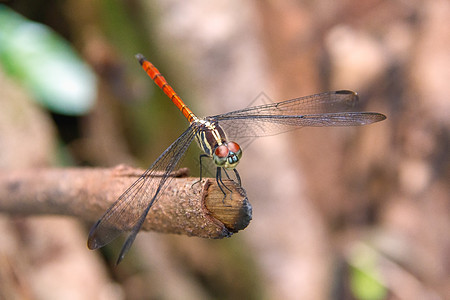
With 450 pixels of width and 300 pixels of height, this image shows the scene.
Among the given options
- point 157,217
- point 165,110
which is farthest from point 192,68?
point 157,217

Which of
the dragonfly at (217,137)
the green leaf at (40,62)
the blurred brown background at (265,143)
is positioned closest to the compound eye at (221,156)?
the dragonfly at (217,137)

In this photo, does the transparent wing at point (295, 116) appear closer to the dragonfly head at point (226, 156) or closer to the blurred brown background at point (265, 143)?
the dragonfly head at point (226, 156)

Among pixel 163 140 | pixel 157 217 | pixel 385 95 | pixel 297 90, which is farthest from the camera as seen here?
pixel 297 90

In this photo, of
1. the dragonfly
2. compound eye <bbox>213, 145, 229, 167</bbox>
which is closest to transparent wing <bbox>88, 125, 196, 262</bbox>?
the dragonfly

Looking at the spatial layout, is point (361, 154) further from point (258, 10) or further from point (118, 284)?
point (118, 284)

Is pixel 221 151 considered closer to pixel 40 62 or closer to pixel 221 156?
pixel 221 156

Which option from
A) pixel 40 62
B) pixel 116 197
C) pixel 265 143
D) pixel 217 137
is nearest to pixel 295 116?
pixel 217 137

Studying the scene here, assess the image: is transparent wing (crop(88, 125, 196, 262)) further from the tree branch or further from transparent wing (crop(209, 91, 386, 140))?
transparent wing (crop(209, 91, 386, 140))
